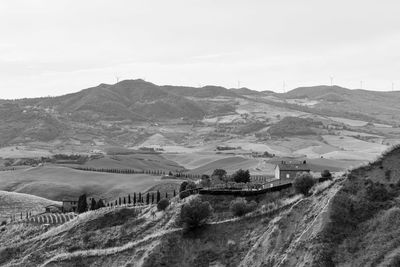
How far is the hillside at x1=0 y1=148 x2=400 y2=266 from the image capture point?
63.7 metres

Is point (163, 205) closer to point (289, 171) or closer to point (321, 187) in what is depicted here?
point (289, 171)

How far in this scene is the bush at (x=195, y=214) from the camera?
262ft

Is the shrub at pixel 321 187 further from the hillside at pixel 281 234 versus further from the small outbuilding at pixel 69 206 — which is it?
the small outbuilding at pixel 69 206

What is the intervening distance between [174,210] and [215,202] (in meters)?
6.38

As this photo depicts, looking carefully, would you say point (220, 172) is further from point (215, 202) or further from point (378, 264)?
point (378, 264)

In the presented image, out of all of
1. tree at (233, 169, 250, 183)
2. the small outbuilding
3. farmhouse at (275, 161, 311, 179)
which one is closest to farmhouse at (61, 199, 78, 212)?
the small outbuilding

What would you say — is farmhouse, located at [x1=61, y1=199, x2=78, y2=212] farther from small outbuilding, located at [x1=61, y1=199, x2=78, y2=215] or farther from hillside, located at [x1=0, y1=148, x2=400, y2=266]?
hillside, located at [x1=0, y1=148, x2=400, y2=266]

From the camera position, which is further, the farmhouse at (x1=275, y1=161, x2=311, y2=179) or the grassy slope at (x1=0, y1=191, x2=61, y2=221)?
the grassy slope at (x1=0, y1=191, x2=61, y2=221)

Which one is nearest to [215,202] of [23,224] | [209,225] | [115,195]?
[209,225]

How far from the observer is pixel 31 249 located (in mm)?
105938

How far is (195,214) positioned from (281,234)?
1282 centimetres

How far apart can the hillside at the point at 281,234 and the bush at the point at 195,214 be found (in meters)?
1.00

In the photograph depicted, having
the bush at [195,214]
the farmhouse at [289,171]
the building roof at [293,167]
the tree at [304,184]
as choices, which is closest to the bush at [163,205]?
the bush at [195,214]

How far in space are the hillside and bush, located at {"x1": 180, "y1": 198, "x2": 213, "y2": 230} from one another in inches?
39.2
